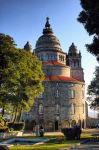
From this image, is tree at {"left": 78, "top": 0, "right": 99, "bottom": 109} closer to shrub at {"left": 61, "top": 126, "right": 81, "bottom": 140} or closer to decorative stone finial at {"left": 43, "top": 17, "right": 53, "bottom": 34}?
shrub at {"left": 61, "top": 126, "right": 81, "bottom": 140}

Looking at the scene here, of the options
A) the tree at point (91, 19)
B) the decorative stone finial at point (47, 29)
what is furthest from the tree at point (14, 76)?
the decorative stone finial at point (47, 29)

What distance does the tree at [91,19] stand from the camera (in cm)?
2421

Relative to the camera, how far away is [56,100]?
81.0m

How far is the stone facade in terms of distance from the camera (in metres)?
79.9

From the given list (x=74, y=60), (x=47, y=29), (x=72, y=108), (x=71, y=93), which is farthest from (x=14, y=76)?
(x=74, y=60)

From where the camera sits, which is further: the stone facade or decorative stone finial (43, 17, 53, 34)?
decorative stone finial (43, 17, 53, 34)

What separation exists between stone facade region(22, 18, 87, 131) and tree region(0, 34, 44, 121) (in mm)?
30165

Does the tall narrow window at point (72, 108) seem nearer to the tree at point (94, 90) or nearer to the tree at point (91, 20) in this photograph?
the tree at point (94, 90)

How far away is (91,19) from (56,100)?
57135 mm

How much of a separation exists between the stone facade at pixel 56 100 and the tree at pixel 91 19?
5478 cm

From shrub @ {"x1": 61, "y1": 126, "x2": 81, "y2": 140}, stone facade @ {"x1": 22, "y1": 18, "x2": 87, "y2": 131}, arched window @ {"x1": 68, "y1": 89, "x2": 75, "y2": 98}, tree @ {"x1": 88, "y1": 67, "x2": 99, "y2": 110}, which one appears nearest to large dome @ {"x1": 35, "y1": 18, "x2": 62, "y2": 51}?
stone facade @ {"x1": 22, "y1": 18, "x2": 87, "y2": 131}

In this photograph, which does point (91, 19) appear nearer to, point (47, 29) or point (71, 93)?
point (71, 93)

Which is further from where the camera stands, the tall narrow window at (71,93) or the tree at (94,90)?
the tall narrow window at (71,93)

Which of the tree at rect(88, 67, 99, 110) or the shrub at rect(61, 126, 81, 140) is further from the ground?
the tree at rect(88, 67, 99, 110)
